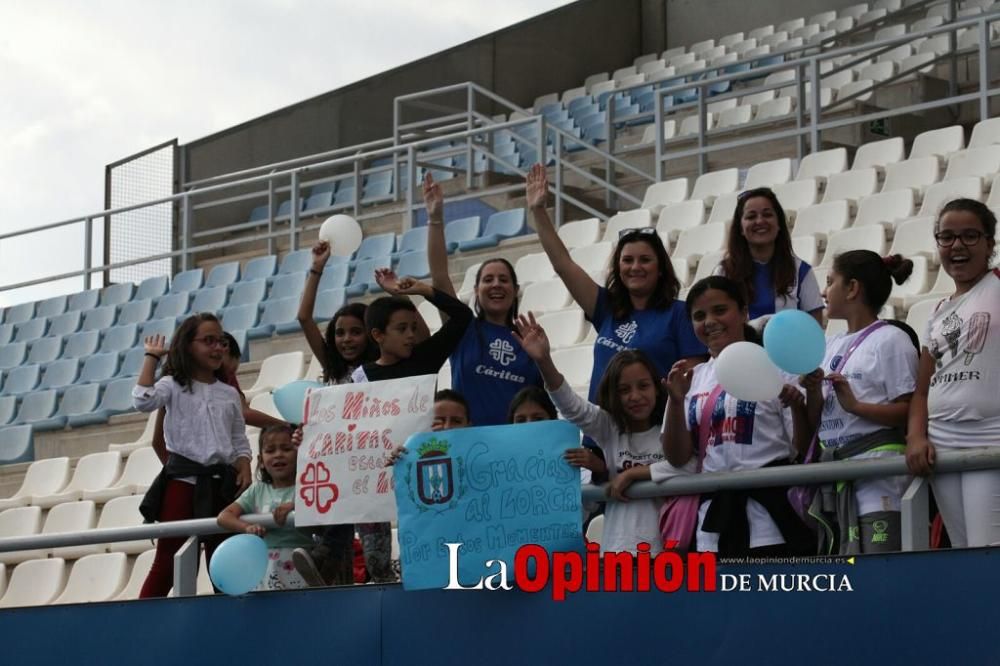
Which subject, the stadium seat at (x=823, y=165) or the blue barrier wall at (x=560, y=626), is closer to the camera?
the blue barrier wall at (x=560, y=626)

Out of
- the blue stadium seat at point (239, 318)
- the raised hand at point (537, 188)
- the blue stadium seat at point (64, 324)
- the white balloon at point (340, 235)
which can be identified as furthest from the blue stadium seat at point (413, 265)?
the raised hand at point (537, 188)

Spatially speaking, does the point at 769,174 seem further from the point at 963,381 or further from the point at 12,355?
the point at 12,355

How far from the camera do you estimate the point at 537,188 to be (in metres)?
5.88

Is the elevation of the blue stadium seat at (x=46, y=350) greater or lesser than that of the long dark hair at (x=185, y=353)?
greater

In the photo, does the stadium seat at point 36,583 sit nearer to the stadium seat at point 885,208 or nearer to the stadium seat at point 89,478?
the stadium seat at point 89,478

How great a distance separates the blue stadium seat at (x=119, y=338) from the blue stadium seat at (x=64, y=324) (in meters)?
0.72

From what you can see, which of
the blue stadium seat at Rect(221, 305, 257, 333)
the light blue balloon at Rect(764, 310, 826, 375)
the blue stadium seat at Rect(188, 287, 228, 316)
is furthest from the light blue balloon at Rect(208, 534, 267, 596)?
the blue stadium seat at Rect(188, 287, 228, 316)

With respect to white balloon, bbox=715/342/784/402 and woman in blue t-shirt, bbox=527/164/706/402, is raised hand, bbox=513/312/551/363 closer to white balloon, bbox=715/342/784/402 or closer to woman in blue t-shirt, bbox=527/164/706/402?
woman in blue t-shirt, bbox=527/164/706/402

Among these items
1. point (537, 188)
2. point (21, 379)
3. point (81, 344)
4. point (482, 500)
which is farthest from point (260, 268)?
point (482, 500)

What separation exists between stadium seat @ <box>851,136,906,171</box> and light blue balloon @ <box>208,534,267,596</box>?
5.13m

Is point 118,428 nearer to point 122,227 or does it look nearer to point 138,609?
point 122,227

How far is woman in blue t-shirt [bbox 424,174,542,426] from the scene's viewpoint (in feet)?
18.9

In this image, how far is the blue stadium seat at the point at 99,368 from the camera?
39.7ft

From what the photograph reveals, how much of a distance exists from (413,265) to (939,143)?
11.1 feet
